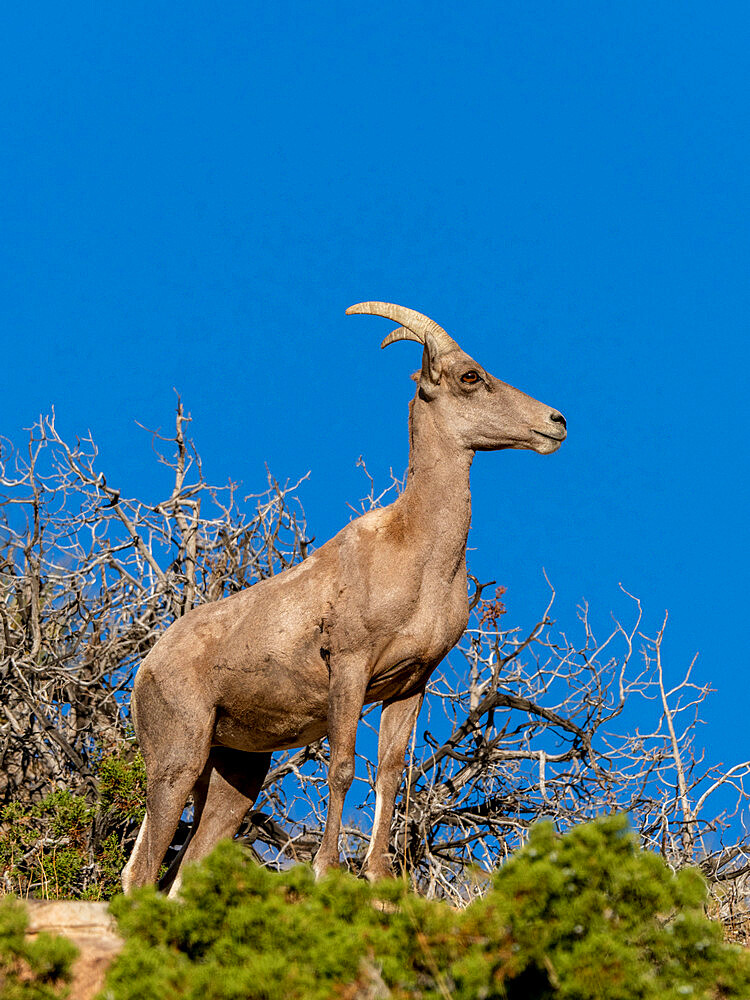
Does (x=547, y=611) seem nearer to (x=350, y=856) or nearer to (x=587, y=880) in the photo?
(x=350, y=856)

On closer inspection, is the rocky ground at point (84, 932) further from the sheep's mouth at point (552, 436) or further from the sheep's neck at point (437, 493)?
the sheep's mouth at point (552, 436)

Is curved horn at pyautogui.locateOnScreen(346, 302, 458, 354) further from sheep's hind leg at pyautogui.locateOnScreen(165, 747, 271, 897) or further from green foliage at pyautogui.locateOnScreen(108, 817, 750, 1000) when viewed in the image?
green foliage at pyautogui.locateOnScreen(108, 817, 750, 1000)

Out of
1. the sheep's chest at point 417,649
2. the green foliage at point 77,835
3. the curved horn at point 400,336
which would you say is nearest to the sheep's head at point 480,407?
the curved horn at point 400,336

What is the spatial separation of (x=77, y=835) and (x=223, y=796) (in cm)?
289

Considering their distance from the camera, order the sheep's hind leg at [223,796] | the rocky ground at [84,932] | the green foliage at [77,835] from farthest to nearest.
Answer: the green foliage at [77,835] < the sheep's hind leg at [223,796] < the rocky ground at [84,932]

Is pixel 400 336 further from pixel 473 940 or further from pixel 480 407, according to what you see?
pixel 473 940

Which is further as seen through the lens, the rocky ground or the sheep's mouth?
the sheep's mouth

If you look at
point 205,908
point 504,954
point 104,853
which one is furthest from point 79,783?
point 504,954

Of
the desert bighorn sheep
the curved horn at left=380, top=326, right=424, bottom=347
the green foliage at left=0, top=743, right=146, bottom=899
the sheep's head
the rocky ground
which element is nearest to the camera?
the rocky ground

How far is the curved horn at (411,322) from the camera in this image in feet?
21.5

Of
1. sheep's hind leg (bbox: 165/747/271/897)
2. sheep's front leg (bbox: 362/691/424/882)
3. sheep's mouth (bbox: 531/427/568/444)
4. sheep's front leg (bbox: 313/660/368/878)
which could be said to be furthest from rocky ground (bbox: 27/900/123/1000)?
sheep's mouth (bbox: 531/427/568/444)

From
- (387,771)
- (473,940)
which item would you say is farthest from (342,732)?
(473,940)

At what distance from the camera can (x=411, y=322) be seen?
6.68 metres

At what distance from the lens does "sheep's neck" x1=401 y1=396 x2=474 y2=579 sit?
630cm
